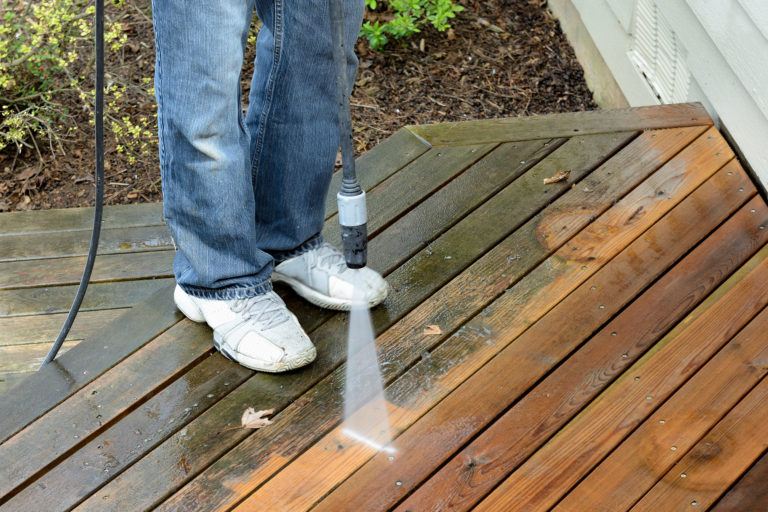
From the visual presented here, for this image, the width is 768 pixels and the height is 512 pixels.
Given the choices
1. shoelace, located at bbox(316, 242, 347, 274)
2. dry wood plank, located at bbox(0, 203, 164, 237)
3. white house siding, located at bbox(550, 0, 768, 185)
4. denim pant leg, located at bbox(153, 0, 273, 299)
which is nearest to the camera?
denim pant leg, located at bbox(153, 0, 273, 299)

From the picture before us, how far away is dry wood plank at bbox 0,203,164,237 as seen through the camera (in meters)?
3.60

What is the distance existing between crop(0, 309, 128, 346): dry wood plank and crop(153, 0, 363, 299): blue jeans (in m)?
0.76

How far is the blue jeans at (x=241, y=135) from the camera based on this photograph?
197 cm

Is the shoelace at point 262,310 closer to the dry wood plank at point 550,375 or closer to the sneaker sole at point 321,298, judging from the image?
the sneaker sole at point 321,298

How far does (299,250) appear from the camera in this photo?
2.45m

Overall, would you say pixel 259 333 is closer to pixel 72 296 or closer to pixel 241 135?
pixel 241 135

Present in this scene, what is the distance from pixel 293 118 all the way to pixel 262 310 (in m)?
0.43

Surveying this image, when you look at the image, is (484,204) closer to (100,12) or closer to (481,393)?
(481,393)

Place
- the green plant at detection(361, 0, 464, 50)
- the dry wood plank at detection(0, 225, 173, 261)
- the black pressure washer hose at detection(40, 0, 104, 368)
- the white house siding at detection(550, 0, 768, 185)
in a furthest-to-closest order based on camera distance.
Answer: the green plant at detection(361, 0, 464, 50), the dry wood plank at detection(0, 225, 173, 261), the white house siding at detection(550, 0, 768, 185), the black pressure washer hose at detection(40, 0, 104, 368)

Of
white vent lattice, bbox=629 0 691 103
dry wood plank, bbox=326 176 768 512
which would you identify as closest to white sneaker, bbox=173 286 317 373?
dry wood plank, bbox=326 176 768 512

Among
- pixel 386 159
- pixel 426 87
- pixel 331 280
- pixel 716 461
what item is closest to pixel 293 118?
pixel 331 280

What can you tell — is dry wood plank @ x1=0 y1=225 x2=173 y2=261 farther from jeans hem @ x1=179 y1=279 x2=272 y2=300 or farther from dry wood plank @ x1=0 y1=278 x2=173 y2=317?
jeans hem @ x1=179 y1=279 x2=272 y2=300

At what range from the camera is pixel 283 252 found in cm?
245

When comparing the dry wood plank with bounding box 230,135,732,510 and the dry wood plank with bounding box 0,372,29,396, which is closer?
the dry wood plank with bounding box 230,135,732,510
